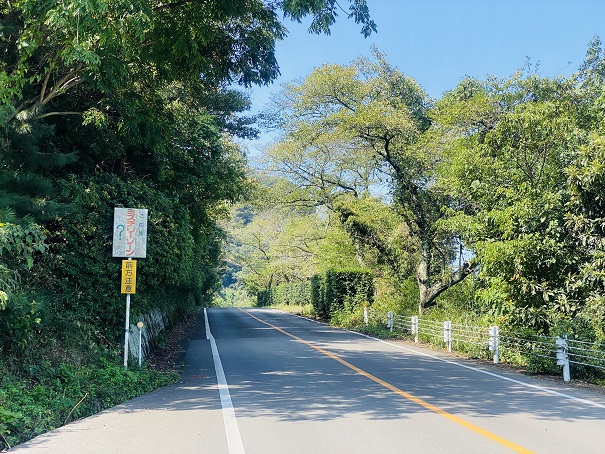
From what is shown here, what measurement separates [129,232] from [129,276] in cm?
97

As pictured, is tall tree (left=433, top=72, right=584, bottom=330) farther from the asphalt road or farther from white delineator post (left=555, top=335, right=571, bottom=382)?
the asphalt road

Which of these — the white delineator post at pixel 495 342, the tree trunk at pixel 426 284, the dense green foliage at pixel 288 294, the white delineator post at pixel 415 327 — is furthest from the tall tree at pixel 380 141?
the dense green foliage at pixel 288 294

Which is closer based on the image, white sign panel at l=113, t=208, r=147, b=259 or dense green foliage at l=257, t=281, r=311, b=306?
white sign panel at l=113, t=208, r=147, b=259

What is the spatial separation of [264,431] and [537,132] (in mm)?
11951

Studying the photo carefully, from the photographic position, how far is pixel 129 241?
1177 cm

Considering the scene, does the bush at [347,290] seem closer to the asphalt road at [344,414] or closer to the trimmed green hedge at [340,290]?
the trimmed green hedge at [340,290]

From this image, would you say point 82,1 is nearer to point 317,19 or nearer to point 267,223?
point 317,19

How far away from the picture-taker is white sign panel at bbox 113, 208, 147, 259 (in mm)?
11664

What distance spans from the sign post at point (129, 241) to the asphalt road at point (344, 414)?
2.34 m

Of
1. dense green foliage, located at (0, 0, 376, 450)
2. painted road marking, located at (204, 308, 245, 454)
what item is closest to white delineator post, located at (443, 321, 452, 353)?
painted road marking, located at (204, 308, 245, 454)

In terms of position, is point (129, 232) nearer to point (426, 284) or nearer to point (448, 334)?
point (448, 334)

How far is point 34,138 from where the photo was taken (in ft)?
32.8

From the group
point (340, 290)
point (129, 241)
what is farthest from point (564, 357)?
point (340, 290)

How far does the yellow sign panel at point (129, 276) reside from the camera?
11.6 m
